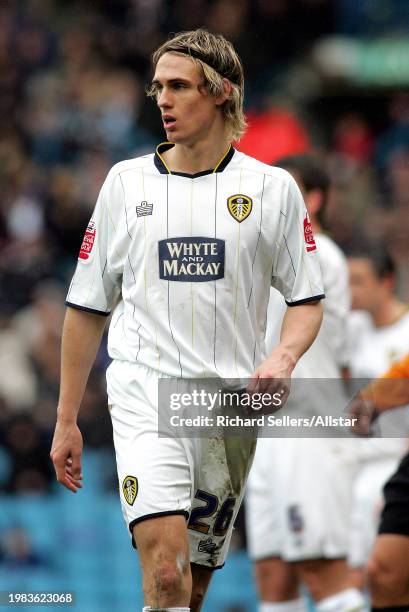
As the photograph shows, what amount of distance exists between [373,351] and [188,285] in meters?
3.78

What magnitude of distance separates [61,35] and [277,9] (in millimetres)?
2553

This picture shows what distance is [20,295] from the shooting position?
11.3 m

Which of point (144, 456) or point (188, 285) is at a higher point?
point (188, 285)

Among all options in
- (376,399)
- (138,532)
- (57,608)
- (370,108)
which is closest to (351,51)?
(370,108)

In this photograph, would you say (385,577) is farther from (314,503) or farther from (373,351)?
(373,351)

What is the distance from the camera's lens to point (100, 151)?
510 inches

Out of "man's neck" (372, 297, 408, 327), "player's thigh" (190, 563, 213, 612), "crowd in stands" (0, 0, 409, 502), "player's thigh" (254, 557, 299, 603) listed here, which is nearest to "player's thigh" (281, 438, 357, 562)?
"player's thigh" (254, 557, 299, 603)

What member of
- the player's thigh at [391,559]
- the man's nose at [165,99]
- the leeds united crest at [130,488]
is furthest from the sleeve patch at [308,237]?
the player's thigh at [391,559]

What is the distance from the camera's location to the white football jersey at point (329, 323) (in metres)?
7.05

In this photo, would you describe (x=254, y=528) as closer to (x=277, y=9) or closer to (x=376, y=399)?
(x=376, y=399)

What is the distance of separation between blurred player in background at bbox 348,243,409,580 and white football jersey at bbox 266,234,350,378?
47.2 inches

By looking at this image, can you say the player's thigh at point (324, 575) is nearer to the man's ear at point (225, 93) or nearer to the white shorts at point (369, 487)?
the white shorts at point (369, 487)

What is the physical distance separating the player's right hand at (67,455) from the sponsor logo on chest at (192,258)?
0.73m

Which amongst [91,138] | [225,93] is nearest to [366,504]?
[225,93]
